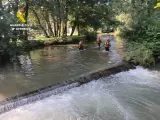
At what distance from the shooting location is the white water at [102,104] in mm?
6572

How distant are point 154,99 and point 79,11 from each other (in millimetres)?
16547

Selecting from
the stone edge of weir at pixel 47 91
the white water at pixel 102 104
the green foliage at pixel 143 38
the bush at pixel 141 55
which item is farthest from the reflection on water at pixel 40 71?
the green foliage at pixel 143 38

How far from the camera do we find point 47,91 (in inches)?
312

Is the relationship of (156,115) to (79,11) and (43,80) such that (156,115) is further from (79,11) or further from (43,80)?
(79,11)

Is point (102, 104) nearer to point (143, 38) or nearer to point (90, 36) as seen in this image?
point (143, 38)

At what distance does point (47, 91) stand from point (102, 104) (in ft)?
6.78

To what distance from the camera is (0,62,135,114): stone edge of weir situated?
6.91 metres

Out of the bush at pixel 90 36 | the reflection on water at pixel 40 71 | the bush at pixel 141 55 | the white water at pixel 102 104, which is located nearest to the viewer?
the white water at pixel 102 104

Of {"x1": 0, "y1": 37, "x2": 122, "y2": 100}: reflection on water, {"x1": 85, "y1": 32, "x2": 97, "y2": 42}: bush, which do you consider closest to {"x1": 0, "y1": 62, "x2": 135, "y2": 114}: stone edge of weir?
{"x1": 0, "y1": 37, "x2": 122, "y2": 100}: reflection on water

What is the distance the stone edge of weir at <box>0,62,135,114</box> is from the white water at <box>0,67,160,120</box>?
17 cm

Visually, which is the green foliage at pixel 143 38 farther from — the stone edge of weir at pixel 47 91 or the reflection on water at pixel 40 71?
the stone edge of weir at pixel 47 91

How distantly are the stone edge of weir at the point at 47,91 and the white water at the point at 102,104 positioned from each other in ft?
0.56

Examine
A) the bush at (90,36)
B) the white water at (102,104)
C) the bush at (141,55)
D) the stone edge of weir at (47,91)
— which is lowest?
the white water at (102,104)

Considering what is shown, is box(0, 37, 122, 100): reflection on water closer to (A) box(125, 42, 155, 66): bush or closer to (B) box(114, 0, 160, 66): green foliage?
(A) box(125, 42, 155, 66): bush
